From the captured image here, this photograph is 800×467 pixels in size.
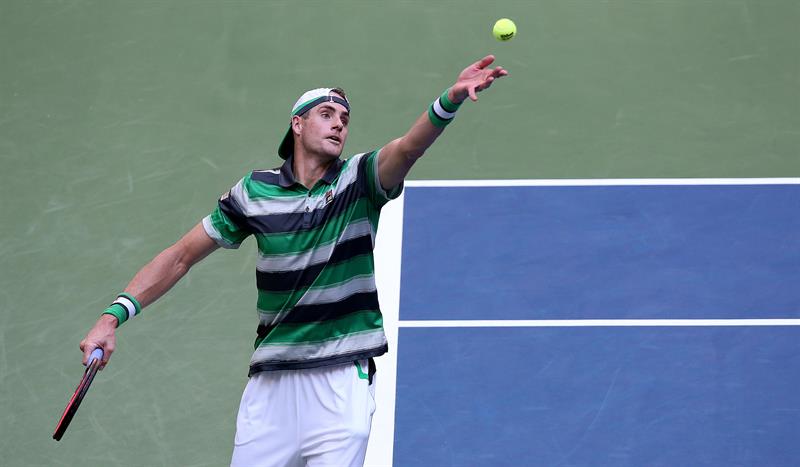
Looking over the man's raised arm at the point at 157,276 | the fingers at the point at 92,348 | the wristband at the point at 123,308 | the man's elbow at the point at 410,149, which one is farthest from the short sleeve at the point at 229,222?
the man's elbow at the point at 410,149

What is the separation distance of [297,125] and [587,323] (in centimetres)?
242

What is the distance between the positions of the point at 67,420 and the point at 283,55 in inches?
173

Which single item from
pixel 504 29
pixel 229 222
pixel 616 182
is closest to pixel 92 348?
pixel 229 222

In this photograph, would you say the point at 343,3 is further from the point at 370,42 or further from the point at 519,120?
the point at 519,120

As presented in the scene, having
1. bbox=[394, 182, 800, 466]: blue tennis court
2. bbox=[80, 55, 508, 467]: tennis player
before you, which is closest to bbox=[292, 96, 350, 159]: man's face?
bbox=[80, 55, 508, 467]: tennis player

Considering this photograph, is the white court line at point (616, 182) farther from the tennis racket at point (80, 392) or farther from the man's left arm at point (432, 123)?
the tennis racket at point (80, 392)

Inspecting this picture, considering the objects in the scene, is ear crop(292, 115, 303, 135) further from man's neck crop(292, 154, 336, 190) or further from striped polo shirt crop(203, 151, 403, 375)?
striped polo shirt crop(203, 151, 403, 375)

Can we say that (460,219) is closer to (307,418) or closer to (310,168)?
(310,168)

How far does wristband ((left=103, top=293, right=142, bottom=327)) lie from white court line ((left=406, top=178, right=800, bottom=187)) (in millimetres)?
2897

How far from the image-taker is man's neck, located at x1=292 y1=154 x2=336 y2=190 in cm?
564

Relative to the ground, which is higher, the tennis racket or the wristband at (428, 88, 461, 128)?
the wristband at (428, 88, 461, 128)

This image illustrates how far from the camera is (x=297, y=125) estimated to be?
5.84 metres

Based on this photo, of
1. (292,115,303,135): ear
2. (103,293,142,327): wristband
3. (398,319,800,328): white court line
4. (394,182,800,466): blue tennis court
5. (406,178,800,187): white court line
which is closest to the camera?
(103,293,142,327): wristband

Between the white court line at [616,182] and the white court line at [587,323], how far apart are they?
1073 mm
